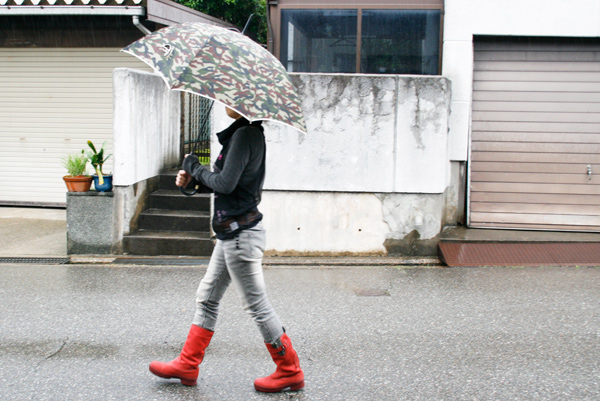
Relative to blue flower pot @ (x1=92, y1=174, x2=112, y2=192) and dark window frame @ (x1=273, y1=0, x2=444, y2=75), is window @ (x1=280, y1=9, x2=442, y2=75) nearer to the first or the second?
dark window frame @ (x1=273, y1=0, x2=444, y2=75)

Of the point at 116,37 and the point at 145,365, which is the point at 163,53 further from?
the point at 116,37

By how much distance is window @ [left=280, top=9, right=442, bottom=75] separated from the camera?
8.77 meters

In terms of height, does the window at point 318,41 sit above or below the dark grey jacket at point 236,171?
above

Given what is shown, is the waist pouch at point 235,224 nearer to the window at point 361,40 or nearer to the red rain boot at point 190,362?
the red rain boot at point 190,362

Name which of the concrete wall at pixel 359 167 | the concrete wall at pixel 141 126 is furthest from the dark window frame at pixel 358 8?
the concrete wall at pixel 141 126

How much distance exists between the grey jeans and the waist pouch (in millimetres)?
35

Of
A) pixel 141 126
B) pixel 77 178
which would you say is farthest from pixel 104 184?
pixel 141 126

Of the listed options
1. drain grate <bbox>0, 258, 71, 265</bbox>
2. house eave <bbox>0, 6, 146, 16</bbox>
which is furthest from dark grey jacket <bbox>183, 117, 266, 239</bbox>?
house eave <bbox>0, 6, 146, 16</bbox>

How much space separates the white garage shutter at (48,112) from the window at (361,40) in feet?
10.4

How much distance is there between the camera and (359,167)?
7797 millimetres

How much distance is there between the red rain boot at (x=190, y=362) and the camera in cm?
395

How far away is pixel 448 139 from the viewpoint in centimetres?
805

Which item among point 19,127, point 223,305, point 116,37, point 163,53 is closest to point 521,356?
point 223,305

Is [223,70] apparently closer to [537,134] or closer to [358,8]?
[358,8]
